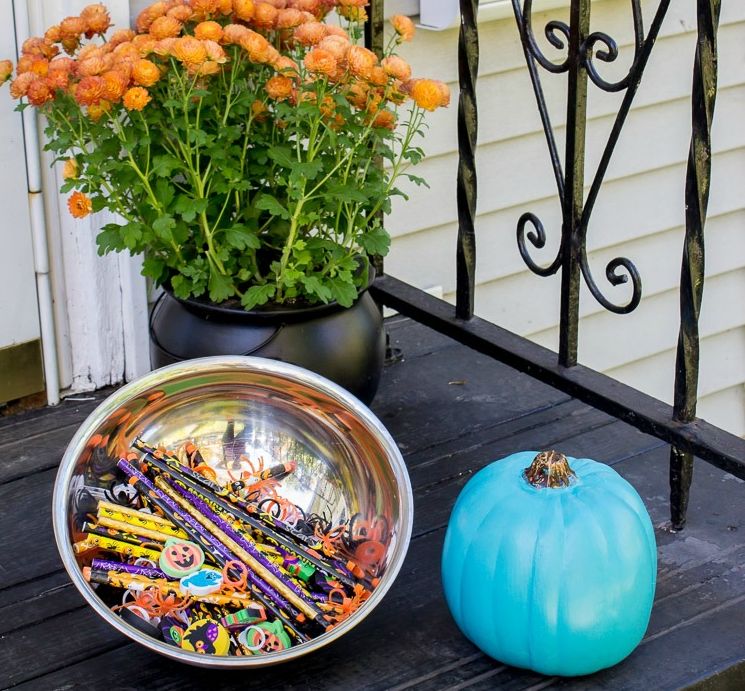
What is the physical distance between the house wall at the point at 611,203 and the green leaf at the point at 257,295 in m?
0.79

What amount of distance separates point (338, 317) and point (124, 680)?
2.23 feet

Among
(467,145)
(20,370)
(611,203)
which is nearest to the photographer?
(467,145)

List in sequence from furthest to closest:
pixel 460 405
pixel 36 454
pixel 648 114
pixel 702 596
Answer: pixel 648 114
pixel 460 405
pixel 36 454
pixel 702 596

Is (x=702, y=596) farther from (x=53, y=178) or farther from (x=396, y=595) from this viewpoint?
(x=53, y=178)

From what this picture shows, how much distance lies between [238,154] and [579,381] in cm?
67

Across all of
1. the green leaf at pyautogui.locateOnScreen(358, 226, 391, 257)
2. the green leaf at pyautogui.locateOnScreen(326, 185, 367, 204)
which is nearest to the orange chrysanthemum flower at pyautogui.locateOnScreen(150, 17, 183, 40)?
the green leaf at pyautogui.locateOnScreen(326, 185, 367, 204)

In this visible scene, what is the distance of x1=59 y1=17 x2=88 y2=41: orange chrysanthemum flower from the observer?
182cm

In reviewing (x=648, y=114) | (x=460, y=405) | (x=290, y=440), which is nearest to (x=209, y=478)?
(x=290, y=440)

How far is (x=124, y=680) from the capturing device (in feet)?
5.18

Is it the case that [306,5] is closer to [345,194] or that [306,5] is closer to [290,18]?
[290,18]

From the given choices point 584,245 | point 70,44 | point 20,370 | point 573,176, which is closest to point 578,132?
point 573,176

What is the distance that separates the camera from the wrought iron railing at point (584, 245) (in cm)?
170

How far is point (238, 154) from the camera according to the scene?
1.85m

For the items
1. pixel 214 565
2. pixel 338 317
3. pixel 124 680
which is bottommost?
pixel 124 680
